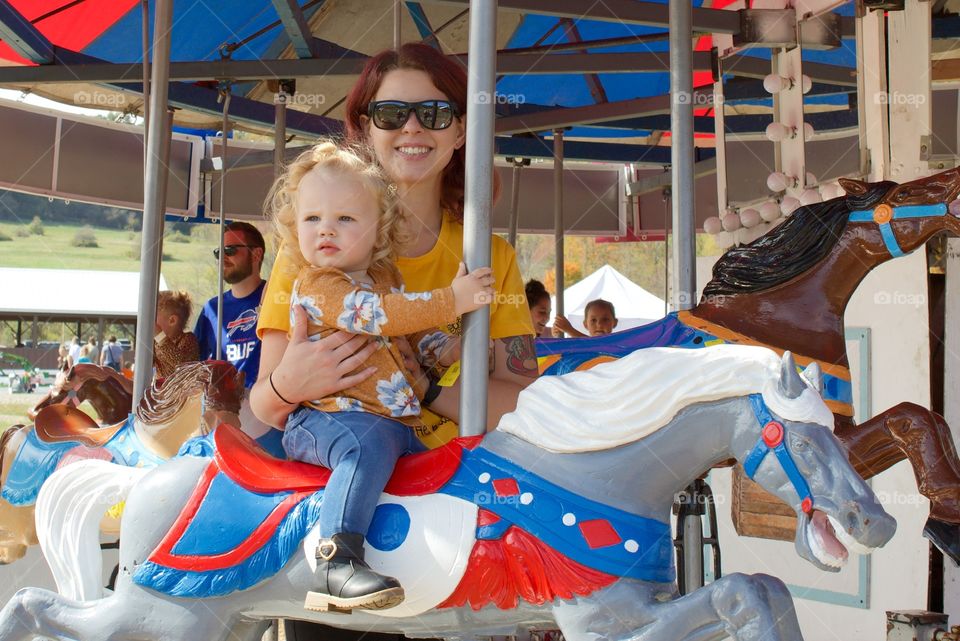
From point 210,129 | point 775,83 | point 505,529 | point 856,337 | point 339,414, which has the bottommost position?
point 505,529

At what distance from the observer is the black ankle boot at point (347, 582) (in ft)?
5.53

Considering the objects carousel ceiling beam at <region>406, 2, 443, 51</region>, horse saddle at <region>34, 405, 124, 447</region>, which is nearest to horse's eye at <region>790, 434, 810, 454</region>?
horse saddle at <region>34, 405, 124, 447</region>

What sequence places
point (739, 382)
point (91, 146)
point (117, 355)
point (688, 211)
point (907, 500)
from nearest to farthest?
point (739, 382) < point (688, 211) < point (907, 500) < point (91, 146) < point (117, 355)

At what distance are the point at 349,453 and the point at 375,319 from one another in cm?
26

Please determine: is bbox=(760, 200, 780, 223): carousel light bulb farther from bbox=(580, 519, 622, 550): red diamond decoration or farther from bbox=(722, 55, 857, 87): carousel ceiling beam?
bbox=(580, 519, 622, 550): red diamond decoration

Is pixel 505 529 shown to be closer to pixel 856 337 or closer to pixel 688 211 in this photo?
pixel 688 211

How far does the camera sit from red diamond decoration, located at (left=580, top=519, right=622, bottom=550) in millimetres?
1688

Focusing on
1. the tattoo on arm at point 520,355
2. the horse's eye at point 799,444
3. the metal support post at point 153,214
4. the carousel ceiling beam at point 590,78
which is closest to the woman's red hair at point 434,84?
the tattoo on arm at point 520,355

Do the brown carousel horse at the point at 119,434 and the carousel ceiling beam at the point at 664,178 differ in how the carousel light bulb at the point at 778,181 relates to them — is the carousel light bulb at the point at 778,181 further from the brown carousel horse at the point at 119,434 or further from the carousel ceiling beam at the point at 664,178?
the brown carousel horse at the point at 119,434

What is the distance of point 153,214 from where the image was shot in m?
3.30

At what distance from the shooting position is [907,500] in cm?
402

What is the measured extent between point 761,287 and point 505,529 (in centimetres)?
192

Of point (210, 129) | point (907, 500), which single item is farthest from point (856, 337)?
point (210, 129)

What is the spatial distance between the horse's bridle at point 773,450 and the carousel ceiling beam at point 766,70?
4.30 m
